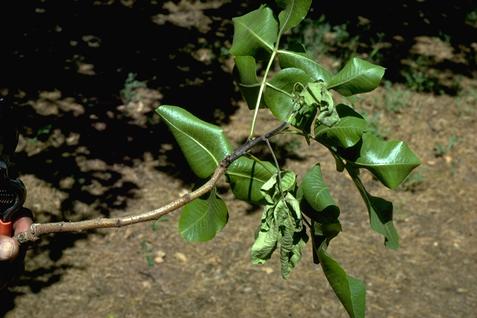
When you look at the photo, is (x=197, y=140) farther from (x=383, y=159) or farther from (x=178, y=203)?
(x=383, y=159)

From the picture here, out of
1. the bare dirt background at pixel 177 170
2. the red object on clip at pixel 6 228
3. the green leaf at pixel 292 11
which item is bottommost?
the bare dirt background at pixel 177 170

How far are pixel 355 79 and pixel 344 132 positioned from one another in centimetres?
15

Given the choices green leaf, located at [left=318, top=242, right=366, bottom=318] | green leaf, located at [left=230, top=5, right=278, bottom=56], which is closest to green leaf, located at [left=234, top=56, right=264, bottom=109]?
green leaf, located at [left=230, top=5, right=278, bottom=56]

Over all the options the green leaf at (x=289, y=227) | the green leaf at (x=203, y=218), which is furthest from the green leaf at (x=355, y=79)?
the green leaf at (x=203, y=218)

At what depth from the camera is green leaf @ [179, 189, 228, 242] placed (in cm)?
152

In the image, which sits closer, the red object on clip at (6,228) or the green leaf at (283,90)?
the green leaf at (283,90)

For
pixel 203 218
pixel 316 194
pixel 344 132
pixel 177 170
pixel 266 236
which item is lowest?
pixel 177 170

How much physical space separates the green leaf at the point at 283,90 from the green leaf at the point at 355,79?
7cm

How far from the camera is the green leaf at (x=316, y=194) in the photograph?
4.35 feet

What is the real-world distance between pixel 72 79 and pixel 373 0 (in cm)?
496

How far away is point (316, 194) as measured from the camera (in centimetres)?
136

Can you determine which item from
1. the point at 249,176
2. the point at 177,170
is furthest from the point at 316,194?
the point at 177,170

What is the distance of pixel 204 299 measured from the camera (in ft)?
17.0

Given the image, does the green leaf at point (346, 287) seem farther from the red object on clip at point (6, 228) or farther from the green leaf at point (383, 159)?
the red object on clip at point (6, 228)
